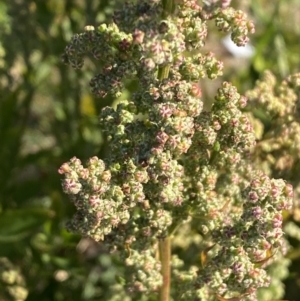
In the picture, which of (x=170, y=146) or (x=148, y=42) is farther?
(x=170, y=146)

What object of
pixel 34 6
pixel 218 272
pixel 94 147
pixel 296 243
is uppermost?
pixel 34 6

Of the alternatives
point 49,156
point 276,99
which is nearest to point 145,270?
point 276,99

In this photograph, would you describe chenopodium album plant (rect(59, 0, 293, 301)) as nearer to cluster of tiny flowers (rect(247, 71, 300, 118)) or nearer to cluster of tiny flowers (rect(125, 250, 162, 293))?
cluster of tiny flowers (rect(125, 250, 162, 293))

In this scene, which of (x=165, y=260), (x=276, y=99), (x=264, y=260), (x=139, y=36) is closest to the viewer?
(x=139, y=36)

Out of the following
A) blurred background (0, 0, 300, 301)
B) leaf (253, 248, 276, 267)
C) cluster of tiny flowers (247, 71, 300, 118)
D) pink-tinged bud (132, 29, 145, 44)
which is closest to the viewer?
pink-tinged bud (132, 29, 145, 44)

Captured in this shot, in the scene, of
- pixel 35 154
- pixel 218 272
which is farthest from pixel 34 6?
pixel 218 272

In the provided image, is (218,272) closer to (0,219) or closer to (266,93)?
(266,93)

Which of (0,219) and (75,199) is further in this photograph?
(0,219)

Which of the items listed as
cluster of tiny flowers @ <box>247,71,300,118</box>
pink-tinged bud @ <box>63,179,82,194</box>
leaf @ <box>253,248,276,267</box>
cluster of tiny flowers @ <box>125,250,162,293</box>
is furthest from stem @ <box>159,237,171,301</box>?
cluster of tiny flowers @ <box>247,71,300,118</box>

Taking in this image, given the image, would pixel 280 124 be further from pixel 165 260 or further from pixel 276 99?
pixel 165 260
